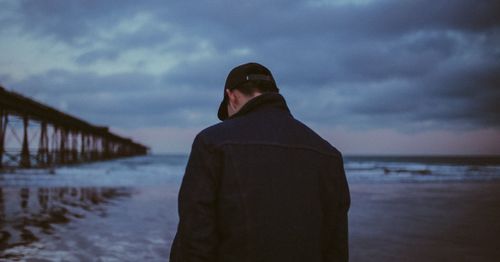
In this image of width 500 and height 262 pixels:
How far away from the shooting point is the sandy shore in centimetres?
525

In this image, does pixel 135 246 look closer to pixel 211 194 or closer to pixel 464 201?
pixel 211 194

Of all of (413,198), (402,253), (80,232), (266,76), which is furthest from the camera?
(413,198)

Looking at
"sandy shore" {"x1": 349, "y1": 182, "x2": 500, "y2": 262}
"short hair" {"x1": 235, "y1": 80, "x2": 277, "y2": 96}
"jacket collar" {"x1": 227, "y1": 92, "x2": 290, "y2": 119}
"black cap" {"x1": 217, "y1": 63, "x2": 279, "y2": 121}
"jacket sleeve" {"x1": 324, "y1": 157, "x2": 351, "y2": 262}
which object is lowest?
"sandy shore" {"x1": 349, "y1": 182, "x2": 500, "y2": 262}

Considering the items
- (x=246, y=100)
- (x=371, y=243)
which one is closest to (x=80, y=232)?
(x=371, y=243)

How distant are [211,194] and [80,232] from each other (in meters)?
5.75

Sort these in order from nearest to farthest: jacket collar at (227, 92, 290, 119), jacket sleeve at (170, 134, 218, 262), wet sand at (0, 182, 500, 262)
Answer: jacket sleeve at (170, 134, 218, 262) < jacket collar at (227, 92, 290, 119) < wet sand at (0, 182, 500, 262)

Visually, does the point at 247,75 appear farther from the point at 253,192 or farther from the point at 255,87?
the point at 253,192

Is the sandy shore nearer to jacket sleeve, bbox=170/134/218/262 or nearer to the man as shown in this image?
the man

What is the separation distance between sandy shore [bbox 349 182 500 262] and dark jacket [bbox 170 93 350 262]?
3.73m

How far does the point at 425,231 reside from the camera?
6.80 metres

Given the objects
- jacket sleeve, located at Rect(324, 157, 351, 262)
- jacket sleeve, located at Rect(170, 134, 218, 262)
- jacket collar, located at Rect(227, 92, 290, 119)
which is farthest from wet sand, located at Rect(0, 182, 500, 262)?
jacket collar, located at Rect(227, 92, 290, 119)

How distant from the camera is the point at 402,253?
5.30 meters

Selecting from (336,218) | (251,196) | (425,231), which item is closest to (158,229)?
(425,231)

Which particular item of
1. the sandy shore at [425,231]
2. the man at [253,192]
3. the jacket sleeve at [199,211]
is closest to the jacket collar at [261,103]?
the man at [253,192]
